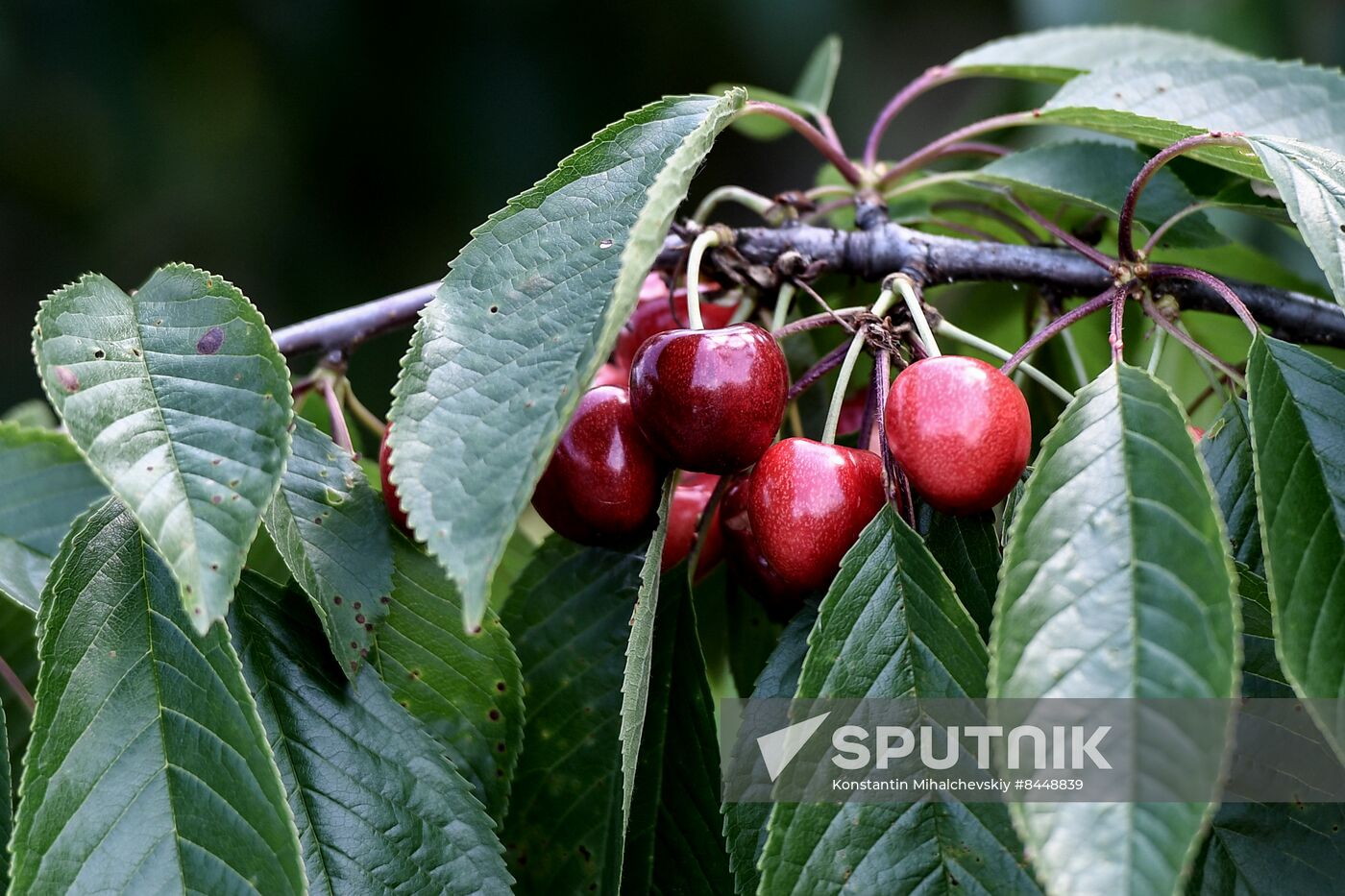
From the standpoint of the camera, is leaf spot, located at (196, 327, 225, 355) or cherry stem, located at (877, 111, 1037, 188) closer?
leaf spot, located at (196, 327, 225, 355)

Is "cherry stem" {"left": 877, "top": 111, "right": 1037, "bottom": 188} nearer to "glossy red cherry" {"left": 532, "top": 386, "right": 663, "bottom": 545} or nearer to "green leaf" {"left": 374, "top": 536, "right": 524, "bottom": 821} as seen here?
"glossy red cherry" {"left": 532, "top": 386, "right": 663, "bottom": 545}

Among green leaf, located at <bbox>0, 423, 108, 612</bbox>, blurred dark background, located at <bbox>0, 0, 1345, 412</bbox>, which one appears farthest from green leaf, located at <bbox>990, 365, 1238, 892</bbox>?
blurred dark background, located at <bbox>0, 0, 1345, 412</bbox>

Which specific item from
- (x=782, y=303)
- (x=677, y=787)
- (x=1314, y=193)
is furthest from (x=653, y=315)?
(x=1314, y=193)

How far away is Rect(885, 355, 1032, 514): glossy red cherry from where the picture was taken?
57 cm

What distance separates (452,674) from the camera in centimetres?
69

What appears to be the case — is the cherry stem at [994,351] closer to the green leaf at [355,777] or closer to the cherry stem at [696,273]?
the cherry stem at [696,273]

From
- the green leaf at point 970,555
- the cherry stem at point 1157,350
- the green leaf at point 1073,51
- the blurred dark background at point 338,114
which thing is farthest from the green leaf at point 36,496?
the blurred dark background at point 338,114

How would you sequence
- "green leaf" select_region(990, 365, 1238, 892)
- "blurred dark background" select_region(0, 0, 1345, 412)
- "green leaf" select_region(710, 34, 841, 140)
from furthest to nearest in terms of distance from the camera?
"blurred dark background" select_region(0, 0, 1345, 412) → "green leaf" select_region(710, 34, 841, 140) → "green leaf" select_region(990, 365, 1238, 892)

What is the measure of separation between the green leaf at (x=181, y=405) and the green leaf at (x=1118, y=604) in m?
0.34

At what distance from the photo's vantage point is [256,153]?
2.67 m

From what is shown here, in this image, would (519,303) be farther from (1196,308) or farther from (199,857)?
(1196,308)

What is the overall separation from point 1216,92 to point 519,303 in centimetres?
58

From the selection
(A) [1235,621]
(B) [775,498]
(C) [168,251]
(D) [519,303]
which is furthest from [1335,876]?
(C) [168,251]

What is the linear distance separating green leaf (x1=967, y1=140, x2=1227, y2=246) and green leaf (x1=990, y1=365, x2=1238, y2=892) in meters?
0.31
